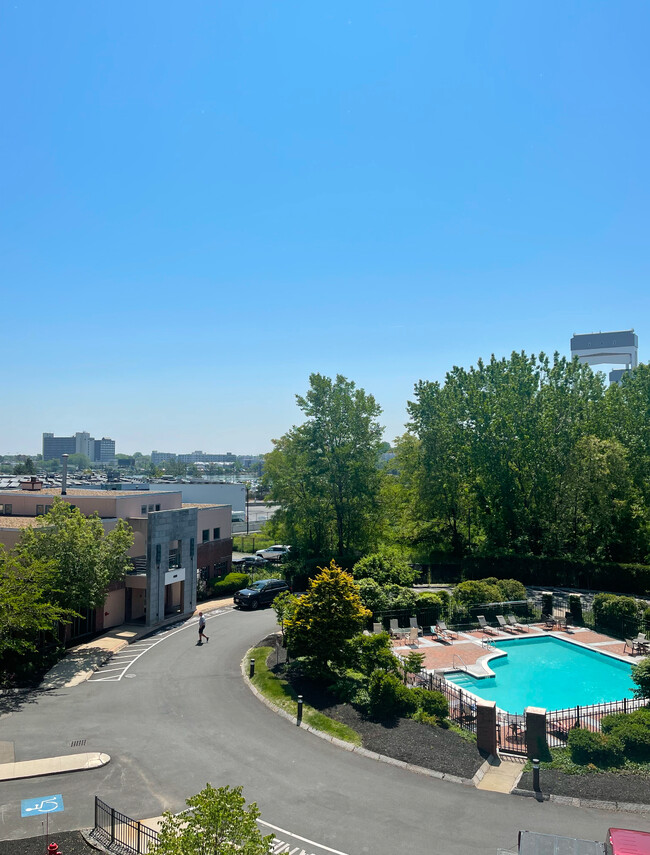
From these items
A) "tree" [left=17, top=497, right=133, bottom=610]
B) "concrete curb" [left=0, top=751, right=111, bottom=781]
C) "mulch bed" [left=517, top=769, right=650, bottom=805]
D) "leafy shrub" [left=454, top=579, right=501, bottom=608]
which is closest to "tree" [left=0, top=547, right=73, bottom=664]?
"tree" [left=17, top=497, right=133, bottom=610]

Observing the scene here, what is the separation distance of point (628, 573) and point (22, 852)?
134 feet

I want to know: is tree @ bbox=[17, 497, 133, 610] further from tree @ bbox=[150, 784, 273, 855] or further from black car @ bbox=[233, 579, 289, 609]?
tree @ bbox=[150, 784, 273, 855]

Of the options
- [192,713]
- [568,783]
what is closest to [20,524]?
[192,713]

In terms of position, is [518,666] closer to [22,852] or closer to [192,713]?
[192,713]

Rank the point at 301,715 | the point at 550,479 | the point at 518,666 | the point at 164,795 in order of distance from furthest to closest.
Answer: the point at 550,479 < the point at 518,666 < the point at 301,715 < the point at 164,795

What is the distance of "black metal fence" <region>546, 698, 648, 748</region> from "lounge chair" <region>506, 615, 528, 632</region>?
11.3m

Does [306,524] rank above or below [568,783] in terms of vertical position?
above

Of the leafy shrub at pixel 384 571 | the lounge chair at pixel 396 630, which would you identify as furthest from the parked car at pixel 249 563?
the lounge chair at pixel 396 630

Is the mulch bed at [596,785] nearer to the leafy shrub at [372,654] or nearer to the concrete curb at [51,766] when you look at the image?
the leafy shrub at [372,654]

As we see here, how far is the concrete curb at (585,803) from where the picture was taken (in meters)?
15.4

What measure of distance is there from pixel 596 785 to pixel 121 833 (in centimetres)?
1235

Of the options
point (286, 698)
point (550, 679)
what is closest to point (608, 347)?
point (550, 679)

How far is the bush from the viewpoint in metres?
17.8

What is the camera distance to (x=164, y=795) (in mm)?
16219
